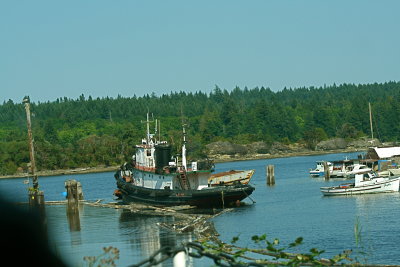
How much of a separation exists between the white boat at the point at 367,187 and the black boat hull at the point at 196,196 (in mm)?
9782

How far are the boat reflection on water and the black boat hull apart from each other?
8.11 m

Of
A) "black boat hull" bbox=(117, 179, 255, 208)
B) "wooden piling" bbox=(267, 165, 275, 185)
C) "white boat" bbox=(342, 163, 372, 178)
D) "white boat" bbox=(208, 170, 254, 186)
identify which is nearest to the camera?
"black boat hull" bbox=(117, 179, 255, 208)

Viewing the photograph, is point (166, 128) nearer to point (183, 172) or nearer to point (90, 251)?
point (183, 172)

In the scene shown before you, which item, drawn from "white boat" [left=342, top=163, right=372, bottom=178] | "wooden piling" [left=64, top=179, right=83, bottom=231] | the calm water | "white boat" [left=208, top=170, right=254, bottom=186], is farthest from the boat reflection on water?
"white boat" [left=342, top=163, right=372, bottom=178]

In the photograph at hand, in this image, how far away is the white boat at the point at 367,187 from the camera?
5900cm

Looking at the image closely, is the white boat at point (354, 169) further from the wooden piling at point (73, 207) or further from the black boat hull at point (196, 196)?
the wooden piling at point (73, 207)

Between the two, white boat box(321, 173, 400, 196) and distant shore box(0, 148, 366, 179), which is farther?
distant shore box(0, 148, 366, 179)

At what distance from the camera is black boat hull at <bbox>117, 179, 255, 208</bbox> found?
1961 inches

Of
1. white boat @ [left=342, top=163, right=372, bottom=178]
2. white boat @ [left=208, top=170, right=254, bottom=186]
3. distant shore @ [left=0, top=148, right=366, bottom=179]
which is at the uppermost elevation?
white boat @ [left=208, top=170, right=254, bottom=186]

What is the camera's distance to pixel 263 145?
188 meters

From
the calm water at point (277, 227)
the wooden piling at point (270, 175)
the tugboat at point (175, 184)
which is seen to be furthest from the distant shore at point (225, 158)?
the tugboat at point (175, 184)

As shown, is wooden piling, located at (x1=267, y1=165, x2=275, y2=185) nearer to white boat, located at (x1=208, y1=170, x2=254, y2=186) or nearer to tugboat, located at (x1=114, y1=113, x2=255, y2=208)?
white boat, located at (x1=208, y1=170, x2=254, y2=186)

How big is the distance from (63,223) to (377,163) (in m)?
54.0

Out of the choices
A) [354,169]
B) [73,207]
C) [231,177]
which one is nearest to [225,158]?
[354,169]
